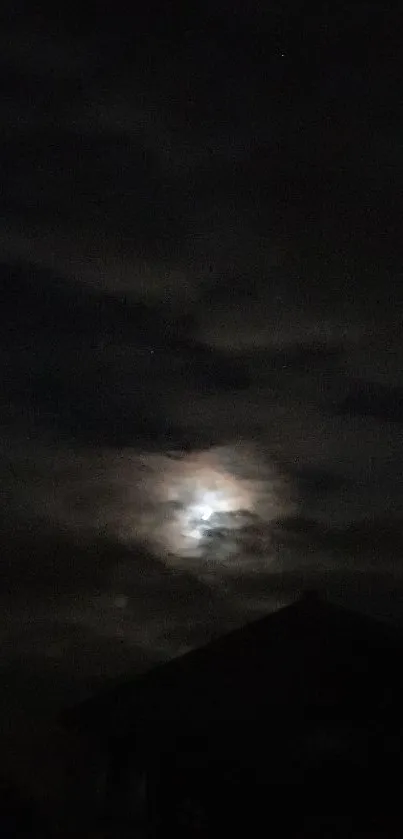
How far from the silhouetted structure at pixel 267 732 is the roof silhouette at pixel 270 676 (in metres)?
0.01

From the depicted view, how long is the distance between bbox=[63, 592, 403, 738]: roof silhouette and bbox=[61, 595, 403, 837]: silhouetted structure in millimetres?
12

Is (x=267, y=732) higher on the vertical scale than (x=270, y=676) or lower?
lower

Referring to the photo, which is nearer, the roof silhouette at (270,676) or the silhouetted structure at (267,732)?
the silhouetted structure at (267,732)

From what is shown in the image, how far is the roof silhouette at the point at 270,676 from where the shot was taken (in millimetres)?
9289

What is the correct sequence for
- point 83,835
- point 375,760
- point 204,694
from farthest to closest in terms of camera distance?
point 83,835 → point 204,694 → point 375,760

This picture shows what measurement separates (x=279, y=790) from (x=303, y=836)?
0.51 meters

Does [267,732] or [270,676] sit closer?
[267,732]

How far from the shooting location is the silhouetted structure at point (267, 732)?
9039 mm

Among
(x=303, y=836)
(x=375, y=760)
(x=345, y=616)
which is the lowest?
(x=303, y=836)

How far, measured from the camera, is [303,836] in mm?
9328

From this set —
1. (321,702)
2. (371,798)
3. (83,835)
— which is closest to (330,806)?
(371,798)

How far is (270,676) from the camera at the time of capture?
31.6ft

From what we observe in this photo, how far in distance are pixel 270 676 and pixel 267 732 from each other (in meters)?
0.72

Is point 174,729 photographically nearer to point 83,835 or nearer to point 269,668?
point 269,668
